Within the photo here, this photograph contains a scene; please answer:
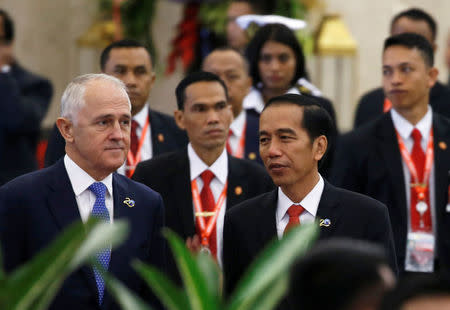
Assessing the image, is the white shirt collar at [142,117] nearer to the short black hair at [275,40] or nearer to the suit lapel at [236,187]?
the suit lapel at [236,187]

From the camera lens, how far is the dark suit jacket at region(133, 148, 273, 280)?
4402mm

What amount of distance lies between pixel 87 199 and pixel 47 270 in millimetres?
1632

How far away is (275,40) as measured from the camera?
5973 millimetres

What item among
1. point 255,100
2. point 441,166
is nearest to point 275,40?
point 255,100

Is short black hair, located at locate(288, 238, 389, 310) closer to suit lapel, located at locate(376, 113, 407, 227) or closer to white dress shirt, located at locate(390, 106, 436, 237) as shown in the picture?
suit lapel, located at locate(376, 113, 407, 227)

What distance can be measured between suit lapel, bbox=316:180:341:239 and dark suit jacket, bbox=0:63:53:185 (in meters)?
3.06

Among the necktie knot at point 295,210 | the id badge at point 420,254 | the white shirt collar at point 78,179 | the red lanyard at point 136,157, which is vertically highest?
the white shirt collar at point 78,179

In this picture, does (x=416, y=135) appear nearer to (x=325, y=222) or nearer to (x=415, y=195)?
(x=415, y=195)

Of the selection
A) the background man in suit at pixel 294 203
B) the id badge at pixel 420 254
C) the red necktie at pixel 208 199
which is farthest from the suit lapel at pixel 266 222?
the id badge at pixel 420 254

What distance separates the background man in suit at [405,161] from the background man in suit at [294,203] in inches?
42.5

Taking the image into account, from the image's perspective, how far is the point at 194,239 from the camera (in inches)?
168

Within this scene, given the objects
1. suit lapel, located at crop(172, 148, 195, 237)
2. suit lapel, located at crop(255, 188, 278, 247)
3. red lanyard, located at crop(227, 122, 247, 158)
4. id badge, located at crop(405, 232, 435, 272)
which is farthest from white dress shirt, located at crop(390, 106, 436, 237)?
suit lapel, located at crop(255, 188, 278, 247)

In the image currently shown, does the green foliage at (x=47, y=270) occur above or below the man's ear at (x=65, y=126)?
below

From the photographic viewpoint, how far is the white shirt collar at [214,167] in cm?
449
